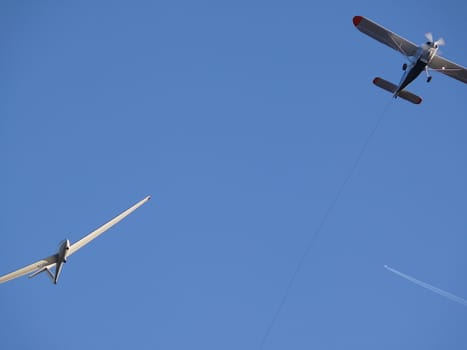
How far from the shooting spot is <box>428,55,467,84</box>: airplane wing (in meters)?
46.8

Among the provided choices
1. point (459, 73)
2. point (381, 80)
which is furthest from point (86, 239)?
point (459, 73)

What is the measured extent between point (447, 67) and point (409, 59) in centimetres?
343

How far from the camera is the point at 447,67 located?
47.0m

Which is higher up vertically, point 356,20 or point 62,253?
point 356,20

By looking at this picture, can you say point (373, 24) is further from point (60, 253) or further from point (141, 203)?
point (60, 253)

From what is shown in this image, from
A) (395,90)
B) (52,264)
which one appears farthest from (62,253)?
(395,90)

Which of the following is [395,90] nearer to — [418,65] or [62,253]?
[418,65]

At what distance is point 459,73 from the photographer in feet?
156

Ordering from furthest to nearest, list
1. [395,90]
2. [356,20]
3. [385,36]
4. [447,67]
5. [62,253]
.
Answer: [395,90] → [447,67] → [385,36] → [356,20] → [62,253]

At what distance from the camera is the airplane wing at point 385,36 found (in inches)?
1810

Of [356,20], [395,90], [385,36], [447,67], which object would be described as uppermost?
[447,67]

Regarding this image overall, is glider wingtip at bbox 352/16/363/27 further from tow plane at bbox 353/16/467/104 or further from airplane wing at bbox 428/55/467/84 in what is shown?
airplane wing at bbox 428/55/467/84

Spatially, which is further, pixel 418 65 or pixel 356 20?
pixel 356 20

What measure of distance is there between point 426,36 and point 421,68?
2309 mm
